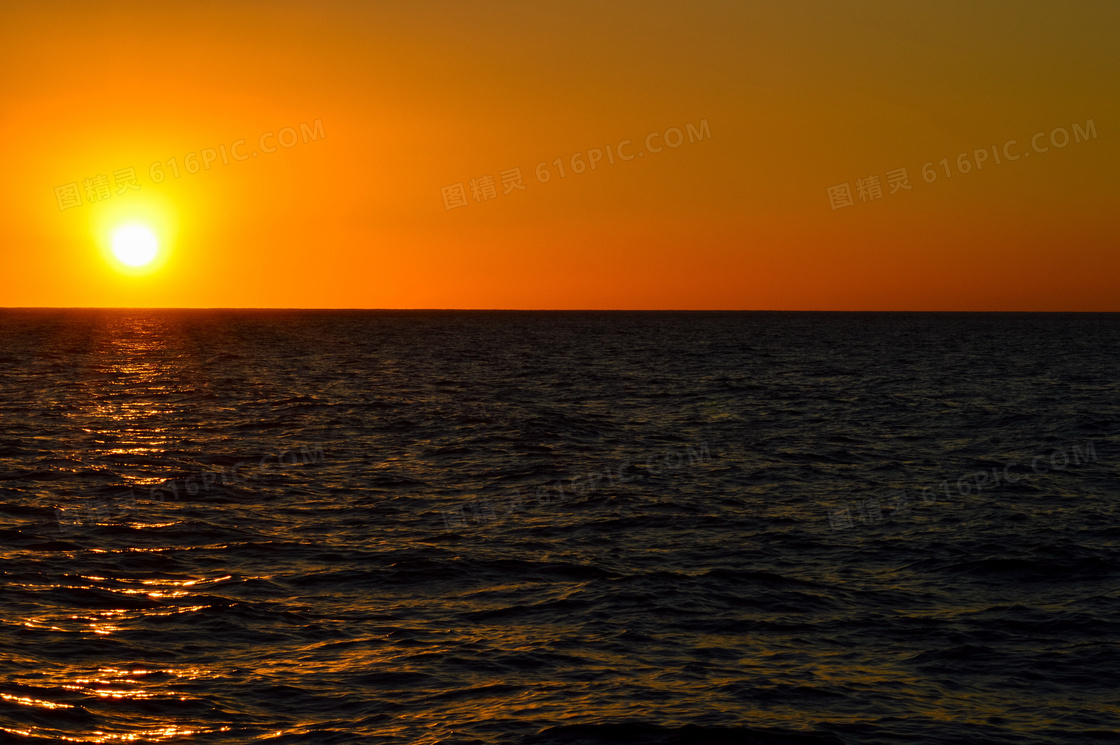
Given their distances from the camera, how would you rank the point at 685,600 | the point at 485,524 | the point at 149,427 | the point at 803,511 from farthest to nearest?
the point at 149,427 → the point at 803,511 → the point at 485,524 → the point at 685,600

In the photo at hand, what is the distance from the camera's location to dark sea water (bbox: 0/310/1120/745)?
1134 centimetres

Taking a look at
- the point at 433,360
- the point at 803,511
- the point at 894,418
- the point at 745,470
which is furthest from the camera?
the point at 433,360

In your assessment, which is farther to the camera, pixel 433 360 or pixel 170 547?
pixel 433 360

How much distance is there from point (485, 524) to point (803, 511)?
7.18 meters

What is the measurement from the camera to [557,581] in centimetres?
1661

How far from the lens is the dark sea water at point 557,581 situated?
11.3 metres

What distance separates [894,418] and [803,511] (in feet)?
65.9

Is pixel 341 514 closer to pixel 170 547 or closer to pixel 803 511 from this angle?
pixel 170 547

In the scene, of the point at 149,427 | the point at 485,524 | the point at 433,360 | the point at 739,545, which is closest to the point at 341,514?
the point at 485,524

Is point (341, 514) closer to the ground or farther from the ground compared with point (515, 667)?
farther from the ground

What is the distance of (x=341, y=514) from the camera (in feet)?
71.1

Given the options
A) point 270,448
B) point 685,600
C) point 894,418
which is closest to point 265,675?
point 685,600

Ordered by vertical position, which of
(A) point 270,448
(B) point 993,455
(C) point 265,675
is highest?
(A) point 270,448

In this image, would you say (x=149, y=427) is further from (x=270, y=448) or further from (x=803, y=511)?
(x=803, y=511)
